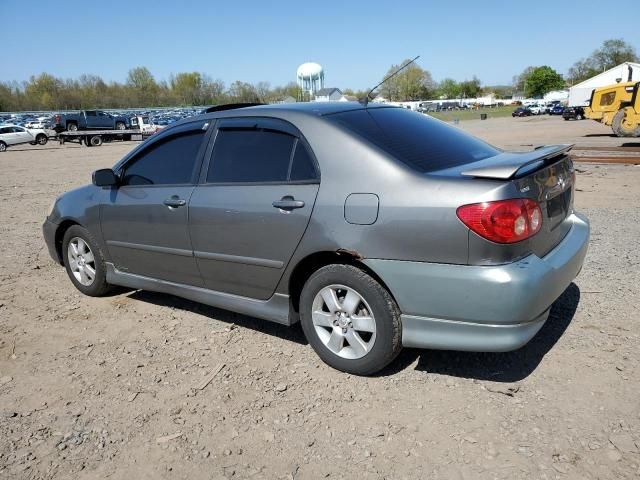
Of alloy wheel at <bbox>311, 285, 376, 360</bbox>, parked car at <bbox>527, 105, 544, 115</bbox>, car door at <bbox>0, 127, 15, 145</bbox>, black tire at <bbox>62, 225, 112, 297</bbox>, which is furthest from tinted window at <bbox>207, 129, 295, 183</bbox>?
parked car at <bbox>527, 105, 544, 115</bbox>

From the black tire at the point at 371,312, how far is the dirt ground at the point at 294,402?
118 mm

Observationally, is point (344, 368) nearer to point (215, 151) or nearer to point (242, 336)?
point (242, 336)

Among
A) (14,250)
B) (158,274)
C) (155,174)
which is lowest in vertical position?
(14,250)

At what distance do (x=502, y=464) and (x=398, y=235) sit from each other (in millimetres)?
1231

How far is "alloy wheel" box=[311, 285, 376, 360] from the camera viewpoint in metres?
A: 3.07

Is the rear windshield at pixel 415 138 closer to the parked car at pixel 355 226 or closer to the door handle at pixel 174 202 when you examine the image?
the parked car at pixel 355 226

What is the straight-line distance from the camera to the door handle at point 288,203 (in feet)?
10.4

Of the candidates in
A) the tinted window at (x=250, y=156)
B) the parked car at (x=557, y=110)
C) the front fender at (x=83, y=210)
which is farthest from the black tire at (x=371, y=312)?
the parked car at (x=557, y=110)

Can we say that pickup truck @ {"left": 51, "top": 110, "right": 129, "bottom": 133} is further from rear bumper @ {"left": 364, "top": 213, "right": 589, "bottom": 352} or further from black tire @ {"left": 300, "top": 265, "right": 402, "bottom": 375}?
rear bumper @ {"left": 364, "top": 213, "right": 589, "bottom": 352}

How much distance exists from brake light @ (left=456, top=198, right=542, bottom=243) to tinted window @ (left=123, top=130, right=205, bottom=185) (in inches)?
85.3

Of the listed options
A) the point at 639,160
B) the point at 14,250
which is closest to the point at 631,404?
the point at 14,250

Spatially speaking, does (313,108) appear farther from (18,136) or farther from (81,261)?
(18,136)

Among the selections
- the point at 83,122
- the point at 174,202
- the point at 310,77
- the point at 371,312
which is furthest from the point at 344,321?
the point at 310,77

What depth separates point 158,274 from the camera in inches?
164
